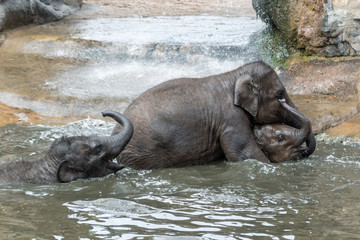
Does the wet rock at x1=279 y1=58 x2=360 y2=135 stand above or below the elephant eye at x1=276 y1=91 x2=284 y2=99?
below

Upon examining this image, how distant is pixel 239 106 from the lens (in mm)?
10211

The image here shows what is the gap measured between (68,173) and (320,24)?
7385 mm

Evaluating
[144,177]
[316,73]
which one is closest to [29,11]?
[316,73]

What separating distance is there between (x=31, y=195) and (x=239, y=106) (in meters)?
3.51

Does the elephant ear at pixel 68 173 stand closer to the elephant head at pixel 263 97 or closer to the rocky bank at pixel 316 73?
the elephant head at pixel 263 97

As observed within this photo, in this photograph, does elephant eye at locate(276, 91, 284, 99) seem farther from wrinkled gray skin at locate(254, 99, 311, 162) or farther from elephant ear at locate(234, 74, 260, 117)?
elephant ear at locate(234, 74, 260, 117)

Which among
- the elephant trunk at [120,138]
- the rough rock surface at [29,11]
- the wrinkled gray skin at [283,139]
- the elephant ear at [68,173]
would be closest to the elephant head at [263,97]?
the wrinkled gray skin at [283,139]

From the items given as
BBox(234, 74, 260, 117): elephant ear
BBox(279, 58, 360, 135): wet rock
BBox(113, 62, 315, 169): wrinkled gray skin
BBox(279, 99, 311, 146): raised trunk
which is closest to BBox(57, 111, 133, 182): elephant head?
BBox(113, 62, 315, 169): wrinkled gray skin

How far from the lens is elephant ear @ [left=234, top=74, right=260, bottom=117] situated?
10170mm

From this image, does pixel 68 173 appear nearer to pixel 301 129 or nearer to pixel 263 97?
pixel 263 97

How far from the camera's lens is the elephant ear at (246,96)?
1017cm

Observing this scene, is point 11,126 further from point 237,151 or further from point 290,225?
point 290,225

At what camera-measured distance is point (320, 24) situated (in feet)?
47.1

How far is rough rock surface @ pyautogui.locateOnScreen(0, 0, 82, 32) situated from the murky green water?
25.8ft
